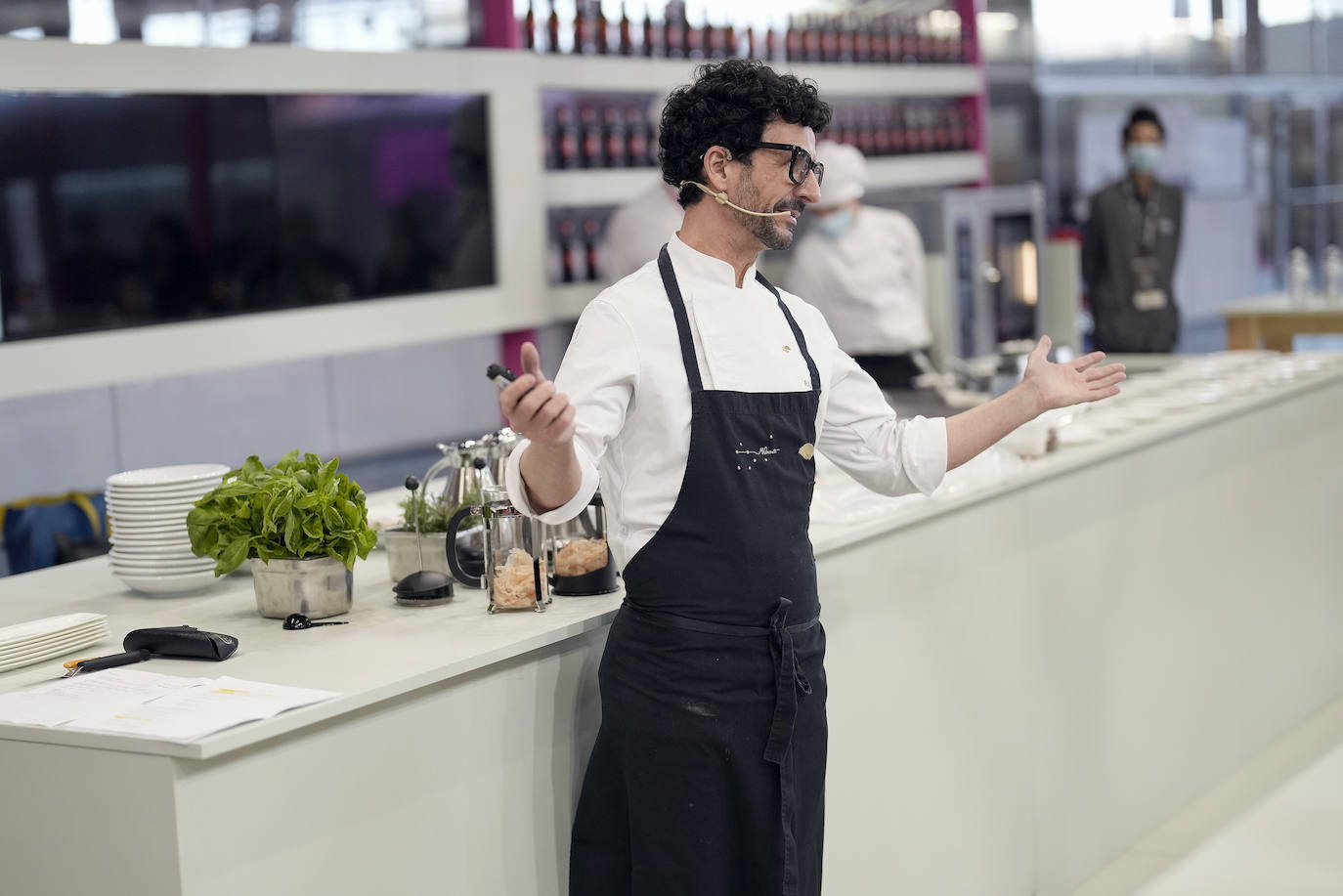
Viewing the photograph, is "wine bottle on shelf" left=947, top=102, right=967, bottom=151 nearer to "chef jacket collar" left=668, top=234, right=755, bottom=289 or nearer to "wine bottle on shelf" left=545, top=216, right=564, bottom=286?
"wine bottle on shelf" left=545, top=216, right=564, bottom=286

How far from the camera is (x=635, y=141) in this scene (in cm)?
637

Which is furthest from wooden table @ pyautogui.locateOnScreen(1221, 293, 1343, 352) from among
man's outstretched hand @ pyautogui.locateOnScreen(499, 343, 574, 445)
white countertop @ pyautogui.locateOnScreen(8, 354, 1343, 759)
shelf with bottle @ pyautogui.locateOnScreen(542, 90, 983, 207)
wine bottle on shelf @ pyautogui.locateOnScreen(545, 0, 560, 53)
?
man's outstretched hand @ pyautogui.locateOnScreen(499, 343, 574, 445)

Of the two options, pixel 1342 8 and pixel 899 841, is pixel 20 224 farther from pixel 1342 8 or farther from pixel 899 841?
pixel 1342 8

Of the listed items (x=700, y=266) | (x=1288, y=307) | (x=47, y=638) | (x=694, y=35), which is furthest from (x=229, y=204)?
(x=1288, y=307)

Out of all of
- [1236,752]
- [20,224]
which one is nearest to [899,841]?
[1236,752]

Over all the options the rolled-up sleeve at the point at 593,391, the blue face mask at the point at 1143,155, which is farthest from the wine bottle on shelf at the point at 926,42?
the rolled-up sleeve at the point at 593,391

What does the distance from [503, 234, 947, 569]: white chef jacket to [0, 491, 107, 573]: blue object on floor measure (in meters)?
2.39

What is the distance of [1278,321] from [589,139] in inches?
135

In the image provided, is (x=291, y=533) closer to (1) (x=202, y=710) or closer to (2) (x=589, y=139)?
(1) (x=202, y=710)

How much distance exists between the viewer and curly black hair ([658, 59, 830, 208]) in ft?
6.93

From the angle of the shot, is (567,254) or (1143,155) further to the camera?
(1143,155)

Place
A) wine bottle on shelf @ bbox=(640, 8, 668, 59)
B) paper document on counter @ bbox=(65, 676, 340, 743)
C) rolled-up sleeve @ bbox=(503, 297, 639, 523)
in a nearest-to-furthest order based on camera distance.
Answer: paper document on counter @ bbox=(65, 676, 340, 743) → rolled-up sleeve @ bbox=(503, 297, 639, 523) → wine bottle on shelf @ bbox=(640, 8, 668, 59)

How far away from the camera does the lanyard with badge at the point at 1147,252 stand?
260 inches

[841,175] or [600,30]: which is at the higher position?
[600,30]
